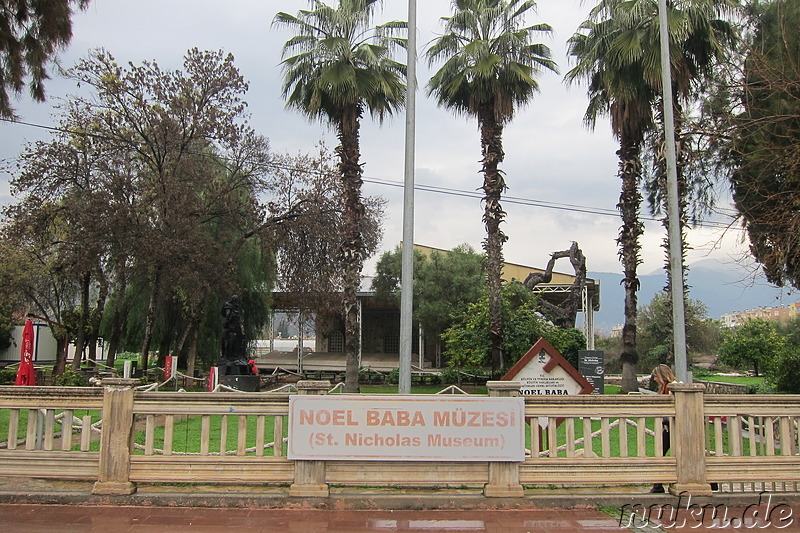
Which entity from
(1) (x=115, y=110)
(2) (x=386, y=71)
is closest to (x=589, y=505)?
(2) (x=386, y=71)

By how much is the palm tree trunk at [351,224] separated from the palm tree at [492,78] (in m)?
4.17

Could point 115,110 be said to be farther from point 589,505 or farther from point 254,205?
point 589,505

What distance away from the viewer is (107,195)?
19000 millimetres

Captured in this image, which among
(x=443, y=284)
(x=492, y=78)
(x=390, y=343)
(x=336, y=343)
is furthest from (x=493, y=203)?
(x=336, y=343)

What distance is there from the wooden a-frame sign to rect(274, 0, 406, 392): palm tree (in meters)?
12.2

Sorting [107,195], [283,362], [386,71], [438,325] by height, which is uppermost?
[386,71]

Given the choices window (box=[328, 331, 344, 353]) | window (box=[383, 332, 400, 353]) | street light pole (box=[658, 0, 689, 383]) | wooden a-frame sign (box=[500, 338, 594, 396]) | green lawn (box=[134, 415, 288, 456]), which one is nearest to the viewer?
wooden a-frame sign (box=[500, 338, 594, 396])

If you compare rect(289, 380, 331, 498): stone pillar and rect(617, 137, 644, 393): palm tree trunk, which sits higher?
rect(617, 137, 644, 393): palm tree trunk

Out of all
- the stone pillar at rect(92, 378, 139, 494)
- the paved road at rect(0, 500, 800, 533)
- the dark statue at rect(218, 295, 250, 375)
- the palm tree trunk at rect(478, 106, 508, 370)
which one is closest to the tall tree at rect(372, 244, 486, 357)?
the palm tree trunk at rect(478, 106, 508, 370)

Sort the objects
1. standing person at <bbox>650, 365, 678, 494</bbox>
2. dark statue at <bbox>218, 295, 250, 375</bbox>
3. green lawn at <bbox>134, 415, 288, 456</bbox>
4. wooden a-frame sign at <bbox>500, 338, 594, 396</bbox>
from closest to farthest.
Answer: standing person at <bbox>650, 365, 678, 494</bbox>
wooden a-frame sign at <bbox>500, 338, 594, 396</bbox>
green lawn at <bbox>134, 415, 288, 456</bbox>
dark statue at <bbox>218, 295, 250, 375</bbox>

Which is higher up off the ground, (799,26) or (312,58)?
(312,58)

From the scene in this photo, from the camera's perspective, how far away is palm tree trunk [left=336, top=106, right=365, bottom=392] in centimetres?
2022

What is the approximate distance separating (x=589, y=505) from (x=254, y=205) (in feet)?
56.4

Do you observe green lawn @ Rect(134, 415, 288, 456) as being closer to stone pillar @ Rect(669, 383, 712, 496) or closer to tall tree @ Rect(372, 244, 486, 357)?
stone pillar @ Rect(669, 383, 712, 496)
